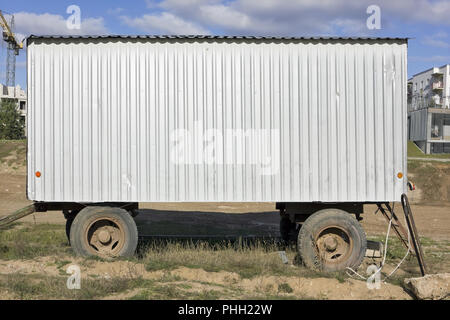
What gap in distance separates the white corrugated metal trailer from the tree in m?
42.1

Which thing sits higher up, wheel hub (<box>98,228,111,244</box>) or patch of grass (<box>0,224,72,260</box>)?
wheel hub (<box>98,228,111,244</box>)

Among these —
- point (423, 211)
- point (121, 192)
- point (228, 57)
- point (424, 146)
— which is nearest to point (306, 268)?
point (121, 192)

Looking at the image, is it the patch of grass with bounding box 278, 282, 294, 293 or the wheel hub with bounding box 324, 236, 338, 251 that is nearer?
the patch of grass with bounding box 278, 282, 294, 293

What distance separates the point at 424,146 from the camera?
4056cm

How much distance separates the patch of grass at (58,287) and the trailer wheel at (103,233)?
3.85 ft

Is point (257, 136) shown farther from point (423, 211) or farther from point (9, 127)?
point (9, 127)

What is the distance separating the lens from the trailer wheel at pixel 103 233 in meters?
8.06

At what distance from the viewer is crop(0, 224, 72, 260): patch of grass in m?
8.56

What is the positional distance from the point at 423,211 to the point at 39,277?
56.8 feet

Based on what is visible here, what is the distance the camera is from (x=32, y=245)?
370 inches

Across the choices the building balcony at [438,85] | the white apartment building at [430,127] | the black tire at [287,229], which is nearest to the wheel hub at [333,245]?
the black tire at [287,229]

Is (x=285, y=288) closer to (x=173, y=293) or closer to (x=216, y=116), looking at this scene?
(x=173, y=293)

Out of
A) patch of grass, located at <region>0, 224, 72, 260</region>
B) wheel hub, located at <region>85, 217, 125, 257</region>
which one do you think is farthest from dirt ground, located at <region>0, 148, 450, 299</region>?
wheel hub, located at <region>85, 217, 125, 257</region>

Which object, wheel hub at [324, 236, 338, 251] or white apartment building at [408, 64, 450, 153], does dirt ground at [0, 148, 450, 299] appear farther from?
white apartment building at [408, 64, 450, 153]
